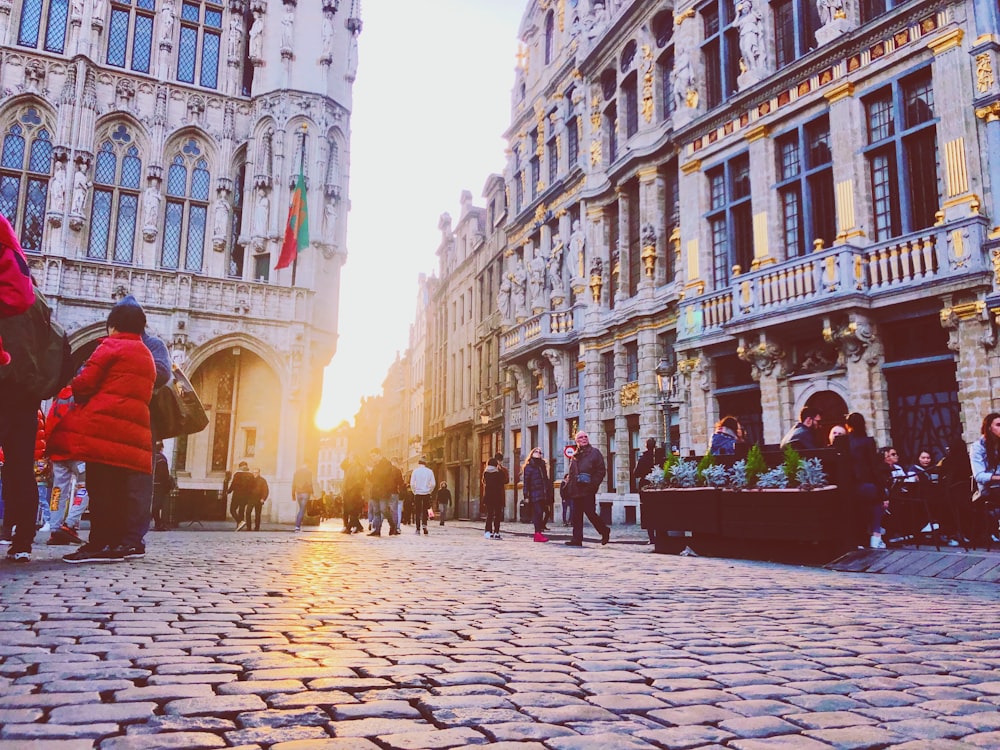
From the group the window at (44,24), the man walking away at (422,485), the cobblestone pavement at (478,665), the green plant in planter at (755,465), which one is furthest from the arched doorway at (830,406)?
the window at (44,24)

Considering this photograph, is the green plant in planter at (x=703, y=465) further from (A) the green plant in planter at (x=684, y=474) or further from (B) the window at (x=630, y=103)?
(B) the window at (x=630, y=103)

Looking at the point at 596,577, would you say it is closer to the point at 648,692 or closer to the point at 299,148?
the point at 648,692

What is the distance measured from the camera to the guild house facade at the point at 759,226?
1459cm

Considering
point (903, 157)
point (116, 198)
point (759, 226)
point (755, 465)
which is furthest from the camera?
point (116, 198)

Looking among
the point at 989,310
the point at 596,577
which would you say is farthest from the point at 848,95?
the point at 596,577

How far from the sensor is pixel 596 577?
7.33 m

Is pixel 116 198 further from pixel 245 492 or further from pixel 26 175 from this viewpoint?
pixel 245 492

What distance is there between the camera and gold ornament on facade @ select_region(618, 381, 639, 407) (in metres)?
23.4

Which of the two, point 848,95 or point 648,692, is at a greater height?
point 848,95

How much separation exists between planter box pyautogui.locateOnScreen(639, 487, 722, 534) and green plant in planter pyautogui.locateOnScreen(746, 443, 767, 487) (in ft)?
2.32

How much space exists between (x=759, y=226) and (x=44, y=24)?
21.7 meters

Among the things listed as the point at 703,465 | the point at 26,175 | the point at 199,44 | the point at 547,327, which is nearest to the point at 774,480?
the point at 703,465

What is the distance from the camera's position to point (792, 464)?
31.0ft

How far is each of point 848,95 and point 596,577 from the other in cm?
1375
